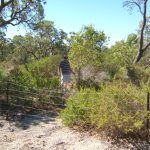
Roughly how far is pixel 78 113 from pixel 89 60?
9.47 meters

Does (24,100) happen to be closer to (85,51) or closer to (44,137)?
(44,137)

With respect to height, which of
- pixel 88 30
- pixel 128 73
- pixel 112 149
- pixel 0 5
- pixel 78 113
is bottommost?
pixel 112 149

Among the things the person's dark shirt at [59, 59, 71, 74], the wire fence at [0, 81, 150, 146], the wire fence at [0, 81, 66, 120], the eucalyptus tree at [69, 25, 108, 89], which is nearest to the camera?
the wire fence at [0, 81, 150, 146]

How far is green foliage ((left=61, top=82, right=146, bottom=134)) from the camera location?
834 centimetres

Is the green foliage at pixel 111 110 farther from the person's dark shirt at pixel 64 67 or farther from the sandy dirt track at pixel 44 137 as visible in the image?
the person's dark shirt at pixel 64 67

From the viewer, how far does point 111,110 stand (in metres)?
8.57

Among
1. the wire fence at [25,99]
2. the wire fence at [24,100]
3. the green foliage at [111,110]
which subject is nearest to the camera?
the green foliage at [111,110]

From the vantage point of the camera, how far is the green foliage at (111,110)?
8.34 m

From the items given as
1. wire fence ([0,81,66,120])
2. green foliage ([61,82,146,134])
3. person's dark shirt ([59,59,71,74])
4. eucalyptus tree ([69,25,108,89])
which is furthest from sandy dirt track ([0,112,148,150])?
person's dark shirt ([59,59,71,74])

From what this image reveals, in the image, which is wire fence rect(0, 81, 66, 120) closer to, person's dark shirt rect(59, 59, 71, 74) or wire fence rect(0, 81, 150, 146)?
wire fence rect(0, 81, 150, 146)

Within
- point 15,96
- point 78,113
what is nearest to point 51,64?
point 15,96

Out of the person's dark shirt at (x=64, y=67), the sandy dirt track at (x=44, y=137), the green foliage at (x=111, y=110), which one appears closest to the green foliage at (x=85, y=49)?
the person's dark shirt at (x=64, y=67)

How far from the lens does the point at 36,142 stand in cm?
868

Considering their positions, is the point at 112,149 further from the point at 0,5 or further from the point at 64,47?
the point at 64,47
